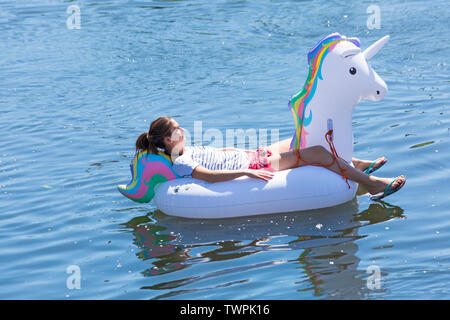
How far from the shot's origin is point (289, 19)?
14.0m

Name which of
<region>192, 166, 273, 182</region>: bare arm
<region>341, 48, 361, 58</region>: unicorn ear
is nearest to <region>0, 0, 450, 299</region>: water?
<region>192, 166, 273, 182</region>: bare arm

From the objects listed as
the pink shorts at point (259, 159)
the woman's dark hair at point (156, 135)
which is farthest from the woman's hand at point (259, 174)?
the woman's dark hair at point (156, 135)

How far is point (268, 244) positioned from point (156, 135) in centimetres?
148

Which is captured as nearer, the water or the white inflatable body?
the water

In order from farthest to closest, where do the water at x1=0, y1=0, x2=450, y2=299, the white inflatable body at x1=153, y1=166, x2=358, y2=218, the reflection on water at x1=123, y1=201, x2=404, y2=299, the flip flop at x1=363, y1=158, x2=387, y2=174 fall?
1. the flip flop at x1=363, y1=158, x2=387, y2=174
2. the white inflatable body at x1=153, y1=166, x2=358, y2=218
3. the water at x1=0, y1=0, x2=450, y2=299
4. the reflection on water at x1=123, y1=201, x2=404, y2=299

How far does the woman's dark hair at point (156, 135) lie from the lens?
6062 millimetres

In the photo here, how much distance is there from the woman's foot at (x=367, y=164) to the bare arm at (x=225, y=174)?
1070 mm

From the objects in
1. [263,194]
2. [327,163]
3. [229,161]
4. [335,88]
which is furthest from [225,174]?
[335,88]

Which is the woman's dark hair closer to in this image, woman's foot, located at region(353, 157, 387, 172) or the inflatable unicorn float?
the inflatable unicorn float

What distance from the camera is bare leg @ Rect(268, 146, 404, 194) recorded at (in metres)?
6.08

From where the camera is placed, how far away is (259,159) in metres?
6.26

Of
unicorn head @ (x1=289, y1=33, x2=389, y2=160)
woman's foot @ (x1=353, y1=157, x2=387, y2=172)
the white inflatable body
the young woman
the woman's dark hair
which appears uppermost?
unicorn head @ (x1=289, y1=33, x2=389, y2=160)

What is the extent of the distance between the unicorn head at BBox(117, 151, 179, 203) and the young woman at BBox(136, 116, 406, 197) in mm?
63

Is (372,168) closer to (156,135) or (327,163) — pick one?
(327,163)
